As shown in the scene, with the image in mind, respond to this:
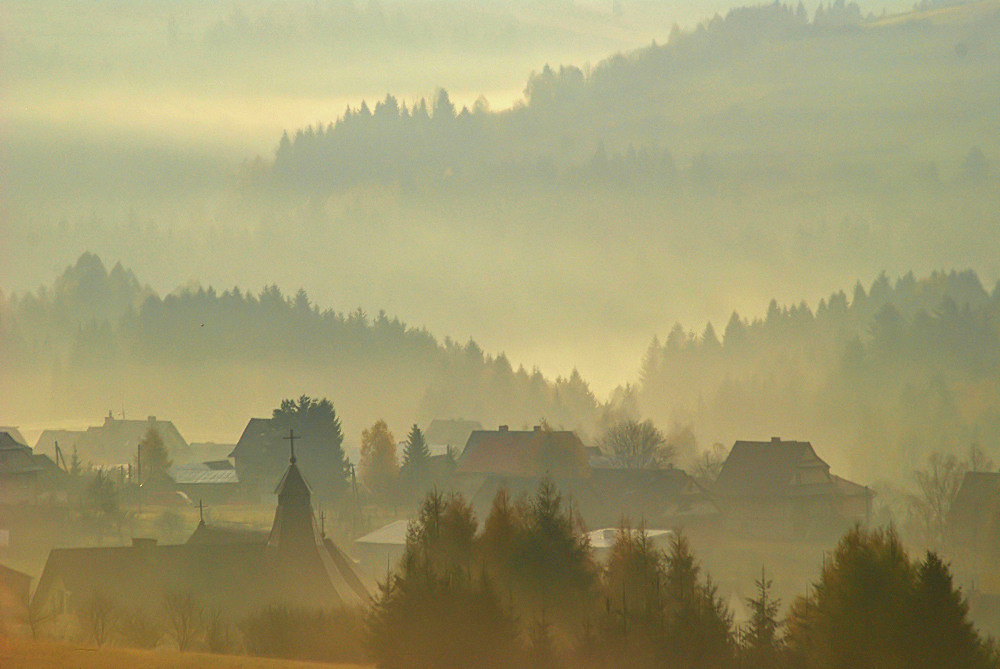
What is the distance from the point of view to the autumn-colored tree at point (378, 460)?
125 meters

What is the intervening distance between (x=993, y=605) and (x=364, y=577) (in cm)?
3326

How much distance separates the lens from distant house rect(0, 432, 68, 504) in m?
105

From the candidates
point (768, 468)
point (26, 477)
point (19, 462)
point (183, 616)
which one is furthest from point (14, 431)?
point (183, 616)

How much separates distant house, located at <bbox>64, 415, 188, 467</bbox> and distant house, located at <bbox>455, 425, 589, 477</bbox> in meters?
53.2

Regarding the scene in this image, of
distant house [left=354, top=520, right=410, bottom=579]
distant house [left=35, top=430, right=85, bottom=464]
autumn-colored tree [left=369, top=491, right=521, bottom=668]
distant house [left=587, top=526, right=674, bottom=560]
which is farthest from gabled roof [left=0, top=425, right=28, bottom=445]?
autumn-colored tree [left=369, top=491, right=521, bottom=668]

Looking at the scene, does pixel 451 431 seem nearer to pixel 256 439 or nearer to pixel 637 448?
pixel 637 448

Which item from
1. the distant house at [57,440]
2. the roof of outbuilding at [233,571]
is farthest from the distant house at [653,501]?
the distant house at [57,440]

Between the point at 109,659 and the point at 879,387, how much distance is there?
463 feet

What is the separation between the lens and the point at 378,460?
5044 inches

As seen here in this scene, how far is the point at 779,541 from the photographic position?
322 feet

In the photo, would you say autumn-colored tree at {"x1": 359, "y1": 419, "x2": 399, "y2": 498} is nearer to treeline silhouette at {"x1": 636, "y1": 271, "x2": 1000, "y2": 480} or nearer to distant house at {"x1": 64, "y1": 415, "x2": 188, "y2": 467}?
distant house at {"x1": 64, "y1": 415, "x2": 188, "y2": 467}

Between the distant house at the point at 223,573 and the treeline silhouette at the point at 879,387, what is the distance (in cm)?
8415

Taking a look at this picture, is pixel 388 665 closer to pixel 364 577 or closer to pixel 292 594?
pixel 292 594

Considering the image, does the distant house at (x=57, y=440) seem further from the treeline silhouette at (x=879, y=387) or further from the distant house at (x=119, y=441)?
the treeline silhouette at (x=879, y=387)
